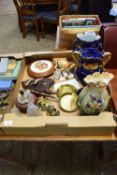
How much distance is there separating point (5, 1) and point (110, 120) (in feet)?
13.9

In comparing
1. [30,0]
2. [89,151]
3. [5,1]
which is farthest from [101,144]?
[5,1]

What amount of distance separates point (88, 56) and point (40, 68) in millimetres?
372

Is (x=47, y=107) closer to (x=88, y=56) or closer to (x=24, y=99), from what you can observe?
(x=24, y=99)

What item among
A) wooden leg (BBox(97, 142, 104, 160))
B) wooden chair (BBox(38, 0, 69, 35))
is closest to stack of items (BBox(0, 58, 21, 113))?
wooden leg (BBox(97, 142, 104, 160))

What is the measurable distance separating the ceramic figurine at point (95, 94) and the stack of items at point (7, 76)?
0.46 m

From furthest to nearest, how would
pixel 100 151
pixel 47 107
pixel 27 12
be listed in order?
pixel 27 12, pixel 100 151, pixel 47 107

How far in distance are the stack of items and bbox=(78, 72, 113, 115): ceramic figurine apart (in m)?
0.46

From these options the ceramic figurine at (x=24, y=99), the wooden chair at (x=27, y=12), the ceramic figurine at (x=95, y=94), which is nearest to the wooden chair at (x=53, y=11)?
the wooden chair at (x=27, y=12)

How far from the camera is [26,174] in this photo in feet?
5.19

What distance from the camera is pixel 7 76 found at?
142cm

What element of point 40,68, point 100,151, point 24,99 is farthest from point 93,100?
point 100,151

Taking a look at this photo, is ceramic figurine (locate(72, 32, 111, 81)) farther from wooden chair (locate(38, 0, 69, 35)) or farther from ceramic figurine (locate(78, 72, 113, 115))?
wooden chair (locate(38, 0, 69, 35))

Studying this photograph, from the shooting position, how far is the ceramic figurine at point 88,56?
124cm

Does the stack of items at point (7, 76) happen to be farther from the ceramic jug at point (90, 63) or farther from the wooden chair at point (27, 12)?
the wooden chair at point (27, 12)
